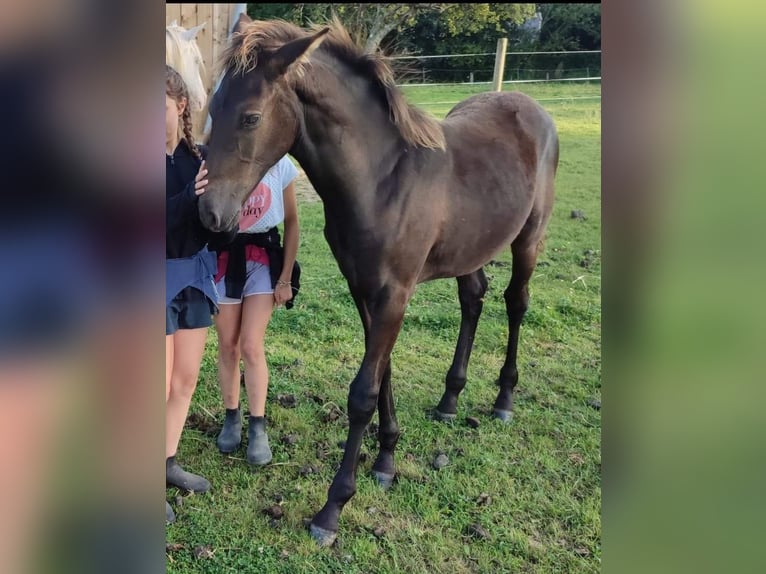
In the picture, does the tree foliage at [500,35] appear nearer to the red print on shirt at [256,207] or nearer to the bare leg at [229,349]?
the red print on shirt at [256,207]

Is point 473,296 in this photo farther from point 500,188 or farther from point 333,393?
point 333,393

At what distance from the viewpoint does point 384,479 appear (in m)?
2.91

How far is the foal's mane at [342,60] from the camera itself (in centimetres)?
214

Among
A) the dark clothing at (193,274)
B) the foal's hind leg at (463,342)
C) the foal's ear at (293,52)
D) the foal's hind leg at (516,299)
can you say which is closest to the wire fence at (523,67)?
the foal's hind leg at (516,299)

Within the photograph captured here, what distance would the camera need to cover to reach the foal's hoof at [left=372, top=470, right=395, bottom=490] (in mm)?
2887

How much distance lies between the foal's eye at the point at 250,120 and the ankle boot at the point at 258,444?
1.53 m

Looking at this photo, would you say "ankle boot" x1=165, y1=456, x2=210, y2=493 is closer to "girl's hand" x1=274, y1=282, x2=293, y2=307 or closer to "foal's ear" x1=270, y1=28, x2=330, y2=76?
"girl's hand" x1=274, y1=282, x2=293, y2=307

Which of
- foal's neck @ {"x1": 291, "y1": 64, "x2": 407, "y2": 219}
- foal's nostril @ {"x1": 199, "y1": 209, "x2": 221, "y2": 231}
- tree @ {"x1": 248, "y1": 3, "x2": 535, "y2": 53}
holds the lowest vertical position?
foal's nostril @ {"x1": 199, "y1": 209, "x2": 221, "y2": 231}

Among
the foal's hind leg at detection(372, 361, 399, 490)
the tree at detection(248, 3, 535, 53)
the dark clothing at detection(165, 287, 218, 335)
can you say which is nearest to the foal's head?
the dark clothing at detection(165, 287, 218, 335)

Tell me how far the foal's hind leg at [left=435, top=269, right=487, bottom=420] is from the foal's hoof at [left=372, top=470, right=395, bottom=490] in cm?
65

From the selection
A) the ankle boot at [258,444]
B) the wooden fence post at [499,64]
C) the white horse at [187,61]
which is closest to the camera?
the ankle boot at [258,444]
